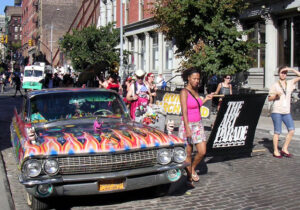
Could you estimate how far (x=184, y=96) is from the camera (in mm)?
6758

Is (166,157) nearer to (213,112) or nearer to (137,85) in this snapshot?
(137,85)

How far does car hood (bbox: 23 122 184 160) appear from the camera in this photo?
5.32 metres

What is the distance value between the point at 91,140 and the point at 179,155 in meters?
1.23

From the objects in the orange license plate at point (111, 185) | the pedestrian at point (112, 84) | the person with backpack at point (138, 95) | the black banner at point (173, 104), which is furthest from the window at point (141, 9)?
the orange license plate at point (111, 185)

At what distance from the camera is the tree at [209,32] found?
60.3ft

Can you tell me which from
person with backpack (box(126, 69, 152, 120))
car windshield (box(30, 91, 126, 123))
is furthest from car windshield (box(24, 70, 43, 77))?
car windshield (box(30, 91, 126, 123))

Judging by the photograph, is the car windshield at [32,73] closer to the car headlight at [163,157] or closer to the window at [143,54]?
the window at [143,54]

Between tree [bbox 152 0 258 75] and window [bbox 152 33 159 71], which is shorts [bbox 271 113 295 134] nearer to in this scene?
tree [bbox 152 0 258 75]

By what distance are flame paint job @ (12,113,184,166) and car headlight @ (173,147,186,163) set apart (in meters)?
0.09

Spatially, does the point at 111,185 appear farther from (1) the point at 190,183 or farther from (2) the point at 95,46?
(2) the point at 95,46

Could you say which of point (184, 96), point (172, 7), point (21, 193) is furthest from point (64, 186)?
point (172, 7)

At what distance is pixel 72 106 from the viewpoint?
677 centimetres

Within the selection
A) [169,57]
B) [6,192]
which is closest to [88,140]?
[6,192]

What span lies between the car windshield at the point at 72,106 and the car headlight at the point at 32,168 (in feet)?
4.45
